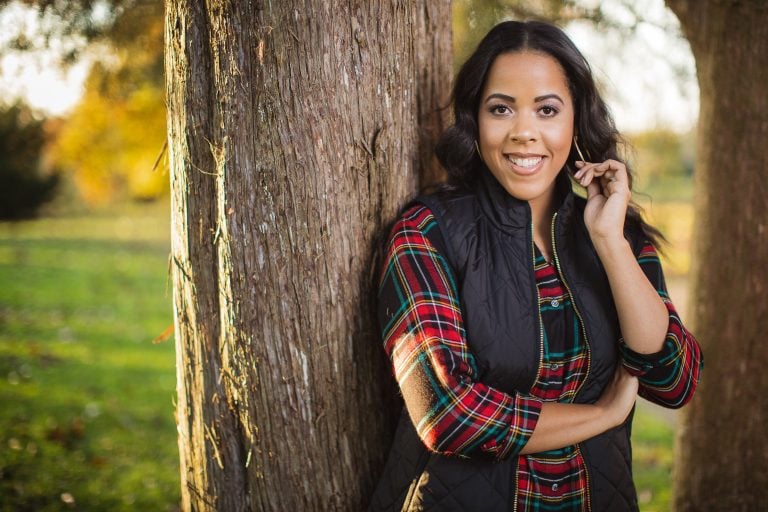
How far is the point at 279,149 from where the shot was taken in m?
2.04

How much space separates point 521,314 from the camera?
6.72ft

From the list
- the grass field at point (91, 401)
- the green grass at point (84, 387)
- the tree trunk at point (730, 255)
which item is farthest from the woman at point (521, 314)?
the grass field at point (91, 401)

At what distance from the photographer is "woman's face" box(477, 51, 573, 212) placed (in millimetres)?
2199

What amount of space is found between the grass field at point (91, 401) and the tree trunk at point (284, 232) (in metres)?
2.33

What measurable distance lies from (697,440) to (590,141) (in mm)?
1875

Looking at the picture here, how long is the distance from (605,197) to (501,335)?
763 millimetres

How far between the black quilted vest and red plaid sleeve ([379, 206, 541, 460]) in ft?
0.27

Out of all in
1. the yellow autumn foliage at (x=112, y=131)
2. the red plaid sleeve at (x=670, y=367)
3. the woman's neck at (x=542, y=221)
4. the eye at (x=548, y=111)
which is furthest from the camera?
the yellow autumn foliage at (x=112, y=131)

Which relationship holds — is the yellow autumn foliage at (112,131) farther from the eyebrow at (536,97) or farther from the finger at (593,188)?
the finger at (593,188)

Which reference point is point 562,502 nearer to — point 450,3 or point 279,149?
point 279,149

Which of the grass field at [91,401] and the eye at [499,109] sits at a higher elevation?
the eye at [499,109]

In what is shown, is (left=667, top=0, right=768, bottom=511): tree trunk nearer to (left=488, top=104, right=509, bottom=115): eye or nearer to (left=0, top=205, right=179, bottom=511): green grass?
(left=488, top=104, right=509, bottom=115): eye

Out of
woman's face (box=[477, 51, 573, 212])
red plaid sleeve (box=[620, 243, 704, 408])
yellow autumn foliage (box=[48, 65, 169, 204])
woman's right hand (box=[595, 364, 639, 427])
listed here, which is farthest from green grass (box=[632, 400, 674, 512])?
yellow autumn foliage (box=[48, 65, 169, 204])

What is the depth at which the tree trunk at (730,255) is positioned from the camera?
285 centimetres
